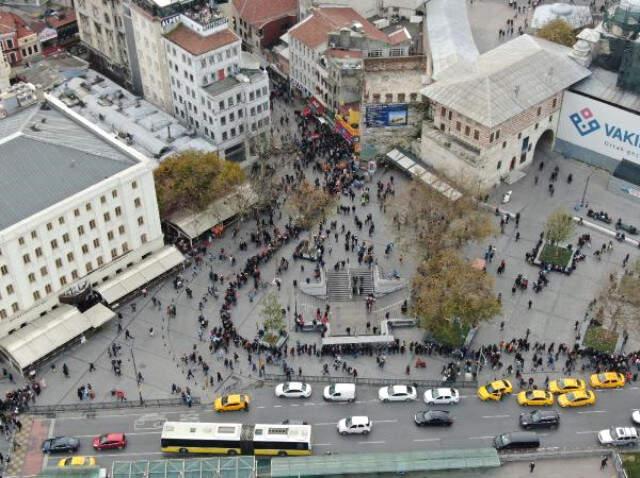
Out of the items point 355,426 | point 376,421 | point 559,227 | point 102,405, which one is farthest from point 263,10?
point 355,426

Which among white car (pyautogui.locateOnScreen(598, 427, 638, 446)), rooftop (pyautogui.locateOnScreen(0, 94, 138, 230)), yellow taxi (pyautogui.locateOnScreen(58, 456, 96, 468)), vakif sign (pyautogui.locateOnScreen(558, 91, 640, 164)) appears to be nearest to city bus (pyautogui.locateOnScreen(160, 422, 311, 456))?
yellow taxi (pyautogui.locateOnScreen(58, 456, 96, 468))

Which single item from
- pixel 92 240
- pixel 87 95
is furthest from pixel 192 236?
pixel 87 95

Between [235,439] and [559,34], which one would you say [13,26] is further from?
[235,439]

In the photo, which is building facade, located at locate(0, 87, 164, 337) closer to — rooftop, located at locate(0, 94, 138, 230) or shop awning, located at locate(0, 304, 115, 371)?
rooftop, located at locate(0, 94, 138, 230)

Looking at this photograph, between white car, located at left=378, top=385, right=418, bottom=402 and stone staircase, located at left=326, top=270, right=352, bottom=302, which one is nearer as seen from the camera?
white car, located at left=378, top=385, right=418, bottom=402

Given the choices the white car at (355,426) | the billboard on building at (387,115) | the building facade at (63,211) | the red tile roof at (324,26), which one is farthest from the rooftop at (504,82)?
the white car at (355,426)

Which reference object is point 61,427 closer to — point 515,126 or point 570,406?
point 570,406

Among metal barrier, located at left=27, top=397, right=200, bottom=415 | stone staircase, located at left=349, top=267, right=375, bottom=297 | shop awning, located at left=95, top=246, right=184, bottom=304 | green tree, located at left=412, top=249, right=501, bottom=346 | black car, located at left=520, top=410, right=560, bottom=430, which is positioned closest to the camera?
black car, located at left=520, top=410, right=560, bottom=430

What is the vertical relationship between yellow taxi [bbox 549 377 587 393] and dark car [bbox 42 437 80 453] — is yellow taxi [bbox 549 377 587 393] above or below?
above

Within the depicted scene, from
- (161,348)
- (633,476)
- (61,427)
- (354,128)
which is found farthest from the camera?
(354,128)
